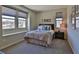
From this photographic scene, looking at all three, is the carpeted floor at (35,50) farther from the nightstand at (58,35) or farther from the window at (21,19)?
the nightstand at (58,35)

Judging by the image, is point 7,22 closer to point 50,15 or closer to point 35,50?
point 35,50

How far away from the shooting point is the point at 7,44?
12.1 feet

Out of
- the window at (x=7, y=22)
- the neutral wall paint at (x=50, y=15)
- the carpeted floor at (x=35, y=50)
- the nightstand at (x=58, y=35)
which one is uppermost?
the neutral wall paint at (x=50, y=15)

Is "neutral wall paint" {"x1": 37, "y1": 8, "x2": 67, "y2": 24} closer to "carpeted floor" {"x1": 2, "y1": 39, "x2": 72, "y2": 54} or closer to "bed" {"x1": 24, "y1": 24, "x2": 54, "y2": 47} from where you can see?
"bed" {"x1": 24, "y1": 24, "x2": 54, "y2": 47}

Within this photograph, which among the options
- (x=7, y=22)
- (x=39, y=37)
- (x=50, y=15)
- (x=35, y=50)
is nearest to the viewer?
(x=35, y=50)

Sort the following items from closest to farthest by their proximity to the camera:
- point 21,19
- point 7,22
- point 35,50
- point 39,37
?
1. point 35,50
2. point 7,22
3. point 39,37
4. point 21,19

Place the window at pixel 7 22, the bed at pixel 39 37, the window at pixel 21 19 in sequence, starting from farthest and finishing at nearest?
the window at pixel 21 19 < the bed at pixel 39 37 < the window at pixel 7 22

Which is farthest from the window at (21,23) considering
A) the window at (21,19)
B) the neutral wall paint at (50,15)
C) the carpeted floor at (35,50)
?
the carpeted floor at (35,50)

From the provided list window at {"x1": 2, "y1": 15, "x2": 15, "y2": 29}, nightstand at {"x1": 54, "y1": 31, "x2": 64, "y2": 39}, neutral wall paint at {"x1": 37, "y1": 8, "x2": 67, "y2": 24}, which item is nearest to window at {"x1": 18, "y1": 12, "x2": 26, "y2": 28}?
window at {"x1": 2, "y1": 15, "x2": 15, "y2": 29}

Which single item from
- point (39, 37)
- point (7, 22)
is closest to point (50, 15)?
point (39, 37)

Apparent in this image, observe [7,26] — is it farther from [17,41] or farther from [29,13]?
[29,13]

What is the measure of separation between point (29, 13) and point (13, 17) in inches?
58.9

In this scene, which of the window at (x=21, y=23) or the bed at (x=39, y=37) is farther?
the window at (x=21, y=23)
